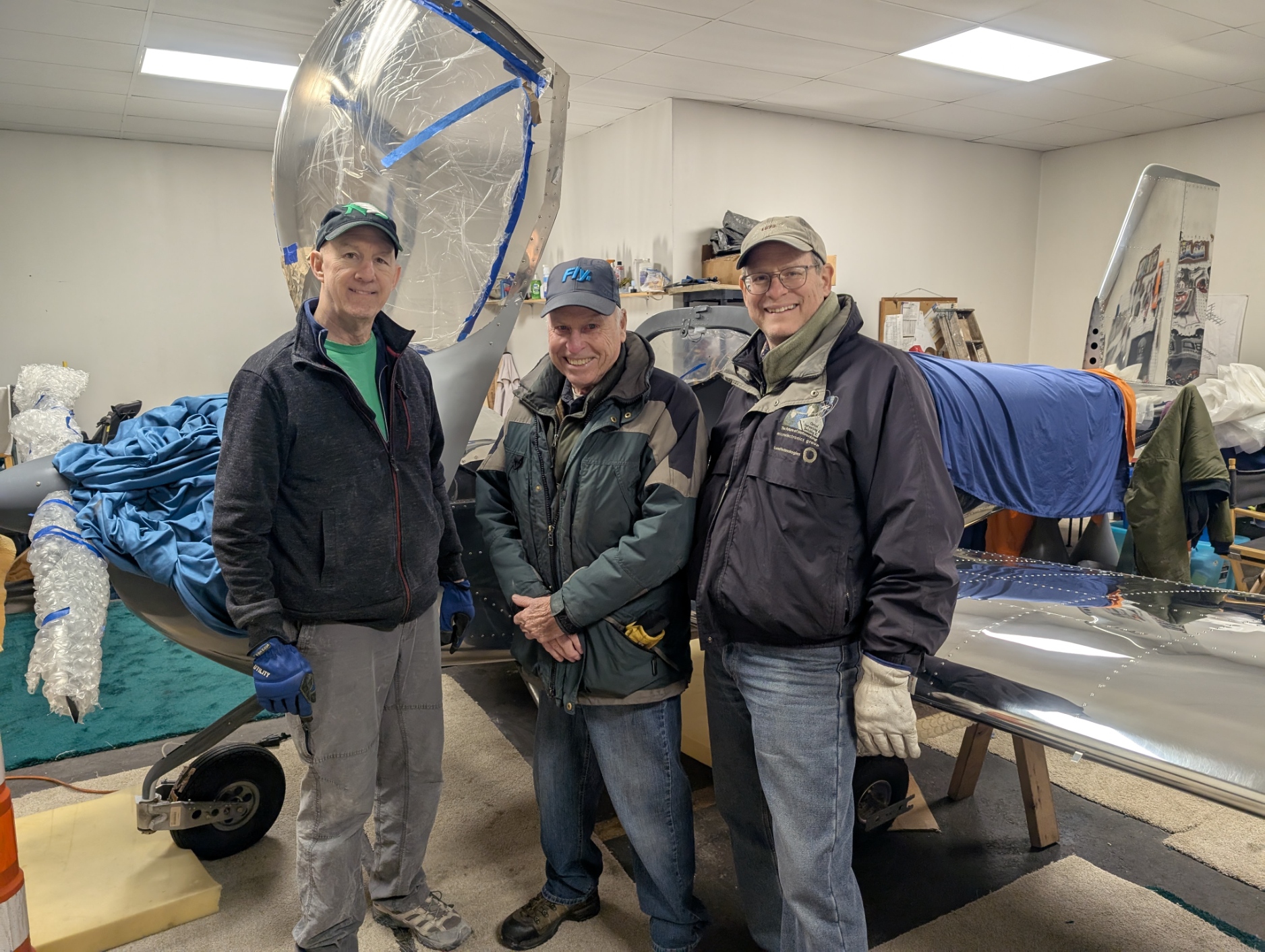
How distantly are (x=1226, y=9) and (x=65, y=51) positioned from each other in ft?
21.8

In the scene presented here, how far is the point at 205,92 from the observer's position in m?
5.70

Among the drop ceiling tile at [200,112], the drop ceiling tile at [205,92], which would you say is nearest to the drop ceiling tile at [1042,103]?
the drop ceiling tile at [205,92]

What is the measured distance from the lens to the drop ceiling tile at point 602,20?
177 inches

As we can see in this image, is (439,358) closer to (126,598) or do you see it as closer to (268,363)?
(268,363)

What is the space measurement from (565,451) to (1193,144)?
8.37 meters

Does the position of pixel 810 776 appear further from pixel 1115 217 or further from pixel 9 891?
pixel 1115 217

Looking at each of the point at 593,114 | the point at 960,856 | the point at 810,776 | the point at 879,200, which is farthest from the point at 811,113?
the point at 810,776

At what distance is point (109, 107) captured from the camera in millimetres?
5996

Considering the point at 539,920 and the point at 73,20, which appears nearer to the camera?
the point at 539,920

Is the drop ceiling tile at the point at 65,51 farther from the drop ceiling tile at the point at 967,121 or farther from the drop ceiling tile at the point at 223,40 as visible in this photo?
the drop ceiling tile at the point at 967,121

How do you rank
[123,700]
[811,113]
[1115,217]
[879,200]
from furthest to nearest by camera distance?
[1115,217], [879,200], [811,113], [123,700]

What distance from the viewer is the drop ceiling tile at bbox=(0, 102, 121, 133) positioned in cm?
596

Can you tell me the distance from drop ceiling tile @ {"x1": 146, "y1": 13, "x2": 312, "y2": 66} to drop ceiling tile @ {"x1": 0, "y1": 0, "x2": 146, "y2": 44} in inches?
4.2

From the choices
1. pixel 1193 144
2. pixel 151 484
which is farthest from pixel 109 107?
pixel 1193 144
